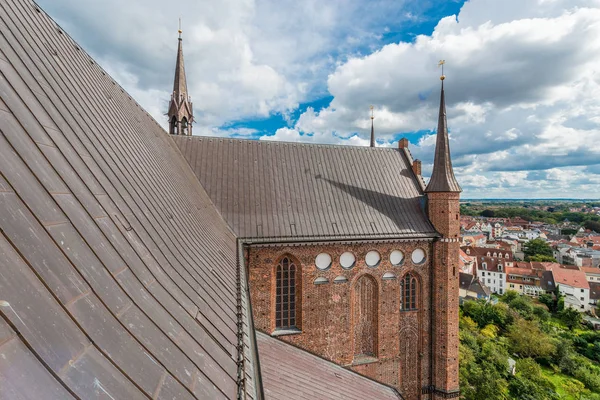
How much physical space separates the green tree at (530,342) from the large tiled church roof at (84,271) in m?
42.2

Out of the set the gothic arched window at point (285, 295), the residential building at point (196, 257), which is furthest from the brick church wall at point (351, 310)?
the gothic arched window at point (285, 295)

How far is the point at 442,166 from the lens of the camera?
1518cm

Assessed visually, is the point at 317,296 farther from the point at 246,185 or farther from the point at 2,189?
the point at 2,189

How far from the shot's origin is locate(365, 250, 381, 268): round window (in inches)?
547

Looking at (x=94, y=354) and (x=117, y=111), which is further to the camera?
(x=117, y=111)

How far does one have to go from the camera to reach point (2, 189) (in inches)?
72.7

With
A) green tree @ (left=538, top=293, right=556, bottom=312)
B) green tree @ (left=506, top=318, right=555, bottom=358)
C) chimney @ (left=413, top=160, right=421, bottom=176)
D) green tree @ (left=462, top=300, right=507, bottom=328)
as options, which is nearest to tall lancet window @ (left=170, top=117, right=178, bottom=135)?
chimney @ (left=413, top=160, right=421, bottom=176)

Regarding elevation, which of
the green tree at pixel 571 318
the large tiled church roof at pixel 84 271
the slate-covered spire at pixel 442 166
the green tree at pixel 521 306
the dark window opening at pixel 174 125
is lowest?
the green tree at pixel 571 318

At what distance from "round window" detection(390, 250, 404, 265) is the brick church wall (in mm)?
146

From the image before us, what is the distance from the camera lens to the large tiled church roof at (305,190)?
13102 millimetres

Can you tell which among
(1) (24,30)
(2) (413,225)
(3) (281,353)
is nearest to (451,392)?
(2) (413,225)

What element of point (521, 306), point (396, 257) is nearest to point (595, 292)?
point (521, 306)

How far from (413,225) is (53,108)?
45.6 ft

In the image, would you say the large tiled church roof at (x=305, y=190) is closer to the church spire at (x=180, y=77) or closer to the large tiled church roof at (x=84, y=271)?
the church spire at (x=180, y=77)
